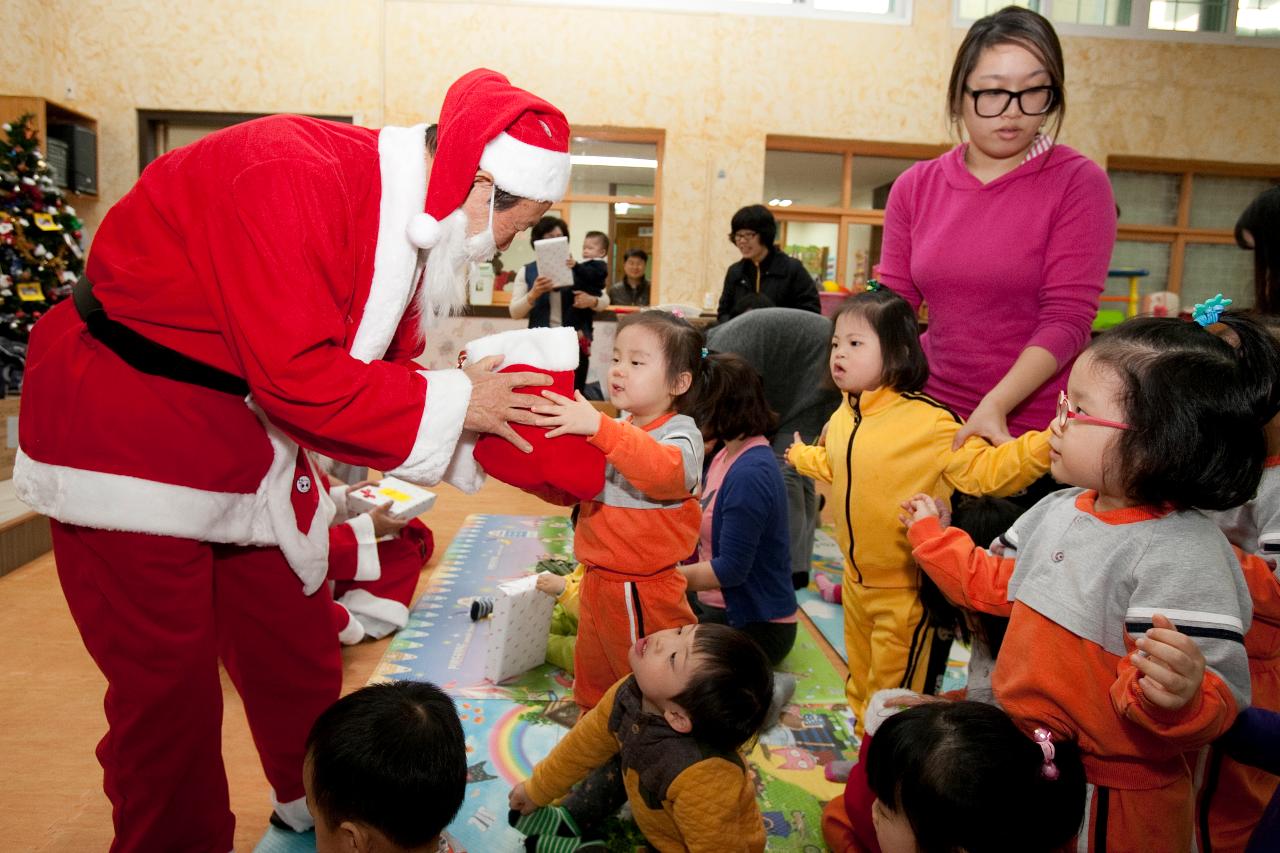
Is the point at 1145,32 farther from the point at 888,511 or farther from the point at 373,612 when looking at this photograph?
the point at 373,612

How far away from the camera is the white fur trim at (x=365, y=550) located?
8.36ft

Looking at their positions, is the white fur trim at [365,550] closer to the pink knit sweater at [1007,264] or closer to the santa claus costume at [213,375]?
the santa claus costume at [213,375]

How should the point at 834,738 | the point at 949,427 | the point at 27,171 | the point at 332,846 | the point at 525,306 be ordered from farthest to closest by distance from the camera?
the point at 525,306 < the point at 27,171 < the point at 834,738 < the point at 949,427 < the point at 332,846

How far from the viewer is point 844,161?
23.6ft

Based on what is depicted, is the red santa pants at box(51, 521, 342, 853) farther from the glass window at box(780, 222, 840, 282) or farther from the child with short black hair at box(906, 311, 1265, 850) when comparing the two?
the glass window at box(780, 222, 840, 282)

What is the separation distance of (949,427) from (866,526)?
0.93 ft

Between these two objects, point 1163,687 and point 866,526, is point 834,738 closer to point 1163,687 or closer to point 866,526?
point 866,526

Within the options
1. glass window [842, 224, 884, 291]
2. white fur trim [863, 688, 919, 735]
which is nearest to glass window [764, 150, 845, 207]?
glass window [842, 224, 884, 291]

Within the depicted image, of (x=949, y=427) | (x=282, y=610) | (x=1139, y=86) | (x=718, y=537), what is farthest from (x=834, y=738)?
(x=1139, y=86)

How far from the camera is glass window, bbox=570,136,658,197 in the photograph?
7133 mm

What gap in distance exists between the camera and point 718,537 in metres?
2.22

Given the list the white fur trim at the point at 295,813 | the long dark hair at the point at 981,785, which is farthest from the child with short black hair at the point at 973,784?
the white fur trim at the point at 295,813

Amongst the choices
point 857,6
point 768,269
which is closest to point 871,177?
point 857,6

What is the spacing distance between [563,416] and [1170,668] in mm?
873
